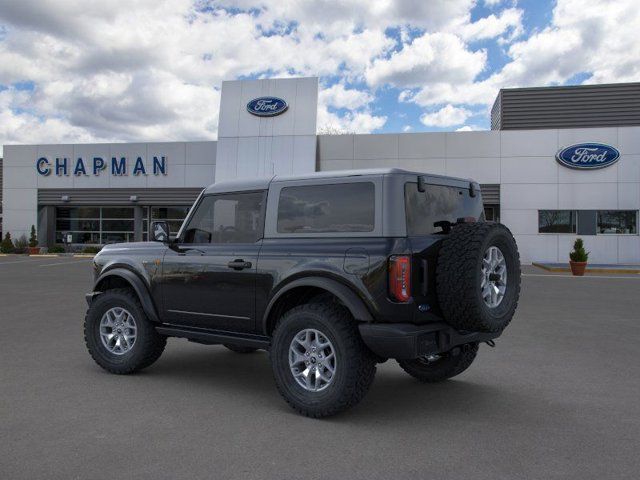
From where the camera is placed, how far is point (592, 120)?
33.1 metres

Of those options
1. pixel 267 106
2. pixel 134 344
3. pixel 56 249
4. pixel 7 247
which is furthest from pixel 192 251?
pixel 7 247

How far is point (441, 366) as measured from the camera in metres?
5.73

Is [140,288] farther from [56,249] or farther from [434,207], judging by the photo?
[56,249]

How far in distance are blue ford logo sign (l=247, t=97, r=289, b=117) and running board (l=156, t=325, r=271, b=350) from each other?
77.2ft

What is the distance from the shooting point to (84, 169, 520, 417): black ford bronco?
451 cm

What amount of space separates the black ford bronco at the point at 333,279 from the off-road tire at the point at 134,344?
0.02 meters

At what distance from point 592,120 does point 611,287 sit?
19.6 m

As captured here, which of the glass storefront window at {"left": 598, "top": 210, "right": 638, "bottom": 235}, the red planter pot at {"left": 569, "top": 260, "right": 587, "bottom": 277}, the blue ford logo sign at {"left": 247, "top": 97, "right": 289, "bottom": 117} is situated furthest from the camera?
the blue ford logo sign at {"left": 247, "top": 97, "right": 289, "bottom": 117}

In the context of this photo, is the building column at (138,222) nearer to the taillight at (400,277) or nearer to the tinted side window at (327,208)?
the tinted side window at (327,208)

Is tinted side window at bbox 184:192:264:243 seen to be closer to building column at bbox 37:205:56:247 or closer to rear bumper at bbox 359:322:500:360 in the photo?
rear bumper at bbox 359:322:500:360

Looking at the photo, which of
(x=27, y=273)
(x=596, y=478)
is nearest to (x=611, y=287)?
(x=596, y=478)

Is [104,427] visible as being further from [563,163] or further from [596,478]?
[563,163]

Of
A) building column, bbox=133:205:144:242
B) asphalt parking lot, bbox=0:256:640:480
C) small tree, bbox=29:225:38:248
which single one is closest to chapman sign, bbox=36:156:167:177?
building column, bbox=133:205:144:242

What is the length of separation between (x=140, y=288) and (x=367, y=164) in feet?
74.8
